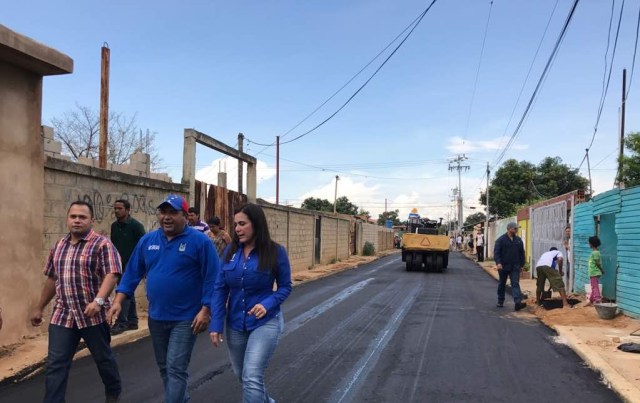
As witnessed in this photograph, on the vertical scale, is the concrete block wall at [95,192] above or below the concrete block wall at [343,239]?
above

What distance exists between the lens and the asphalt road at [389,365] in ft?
17.6

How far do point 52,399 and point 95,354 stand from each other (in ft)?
1.42

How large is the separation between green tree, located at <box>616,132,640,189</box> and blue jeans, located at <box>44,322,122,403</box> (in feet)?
56.9

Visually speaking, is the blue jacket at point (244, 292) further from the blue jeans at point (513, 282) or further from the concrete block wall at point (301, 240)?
the concrete block wall at point (301, 240)

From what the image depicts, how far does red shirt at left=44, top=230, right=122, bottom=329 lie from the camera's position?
14.0 feet

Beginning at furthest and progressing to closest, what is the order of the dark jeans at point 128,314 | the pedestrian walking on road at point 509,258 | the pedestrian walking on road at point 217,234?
1. the pedestrian walking on road at point 509,258
2. the pedestrian walking on road at point 217,234
3. the dark jeans at point 128,314

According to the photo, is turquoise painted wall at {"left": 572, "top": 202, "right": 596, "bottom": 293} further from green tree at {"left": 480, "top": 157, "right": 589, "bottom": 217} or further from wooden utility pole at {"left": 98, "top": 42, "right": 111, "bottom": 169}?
green tree at {"left": 480, "top": 157, "right": 589, "bottom": 217}

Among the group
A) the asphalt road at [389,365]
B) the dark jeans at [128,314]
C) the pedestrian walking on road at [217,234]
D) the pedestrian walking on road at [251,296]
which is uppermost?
the pedestrian walking on road at [217,234]

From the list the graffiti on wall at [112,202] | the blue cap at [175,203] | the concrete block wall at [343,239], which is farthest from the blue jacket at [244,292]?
the concrete block wall at [343,239]

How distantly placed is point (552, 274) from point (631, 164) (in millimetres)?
8073

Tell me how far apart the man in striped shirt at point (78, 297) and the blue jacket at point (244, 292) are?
40.2 inches

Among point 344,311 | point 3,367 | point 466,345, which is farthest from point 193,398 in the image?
point 344,311

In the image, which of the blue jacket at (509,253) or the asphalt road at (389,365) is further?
the blue jacket at (509,253)

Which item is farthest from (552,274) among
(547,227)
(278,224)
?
(278,224)
